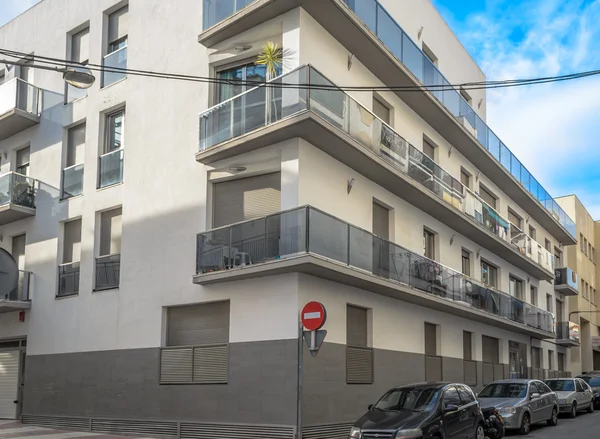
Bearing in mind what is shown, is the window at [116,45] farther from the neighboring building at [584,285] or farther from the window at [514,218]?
the neighboring building at [584,285]

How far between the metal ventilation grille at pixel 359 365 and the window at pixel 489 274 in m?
11.4

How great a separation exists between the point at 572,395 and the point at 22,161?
2078 cm

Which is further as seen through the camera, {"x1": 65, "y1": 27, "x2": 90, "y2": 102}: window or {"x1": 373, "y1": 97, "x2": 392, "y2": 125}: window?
{"x1": 65, "y1": 27, "x2": 90, "y2": 102}: window

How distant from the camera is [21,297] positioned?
905 inches

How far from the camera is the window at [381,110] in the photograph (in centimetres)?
2108

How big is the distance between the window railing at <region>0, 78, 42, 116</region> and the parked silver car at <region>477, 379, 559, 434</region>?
17.1m

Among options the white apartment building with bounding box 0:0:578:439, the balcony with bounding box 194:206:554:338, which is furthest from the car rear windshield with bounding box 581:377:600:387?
the balcony with bounding box 194:206:554:338

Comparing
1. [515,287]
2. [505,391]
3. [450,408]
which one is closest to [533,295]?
[515,287]

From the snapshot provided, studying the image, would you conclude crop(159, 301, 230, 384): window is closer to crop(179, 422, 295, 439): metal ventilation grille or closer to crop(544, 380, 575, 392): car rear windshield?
crop(179, 422, 295, 439): metal ventilation grille

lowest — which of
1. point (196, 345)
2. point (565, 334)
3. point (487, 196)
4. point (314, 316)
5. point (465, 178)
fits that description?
point (196, 345)

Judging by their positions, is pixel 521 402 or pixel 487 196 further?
pixel 487 196

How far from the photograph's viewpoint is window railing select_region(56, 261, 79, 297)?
70.7 feet

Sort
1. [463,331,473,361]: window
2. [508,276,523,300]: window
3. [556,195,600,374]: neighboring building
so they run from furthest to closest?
[556,195,600,374]: neighboring building
[508,276,523,300]: window
[463,331,473,361]: window

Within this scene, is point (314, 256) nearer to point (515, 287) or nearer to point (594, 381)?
point (594, 381)
